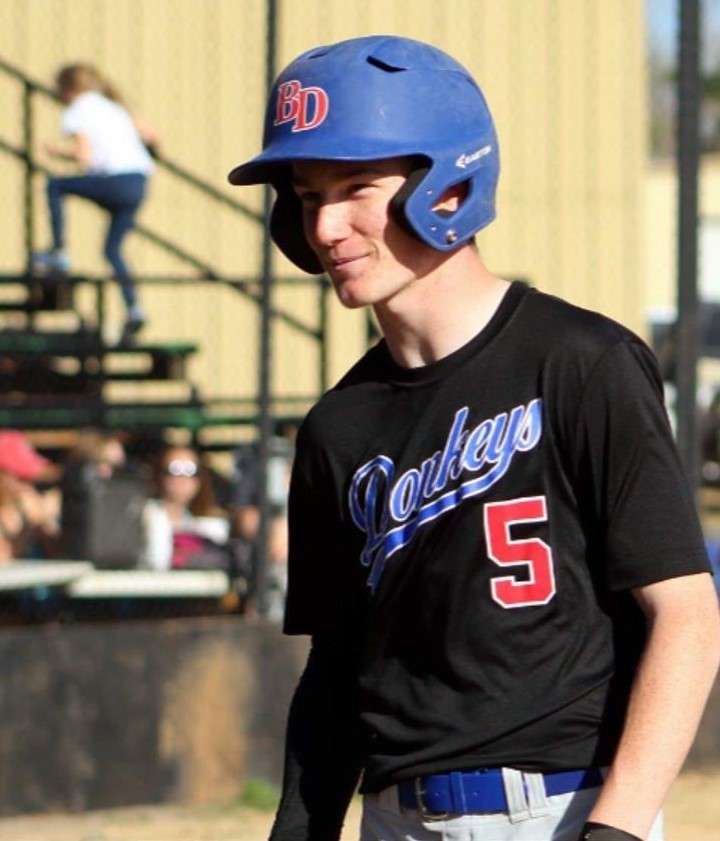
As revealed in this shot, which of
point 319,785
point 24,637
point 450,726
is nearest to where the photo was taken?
point 450,726

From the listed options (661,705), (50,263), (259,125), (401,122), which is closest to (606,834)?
(661,705)

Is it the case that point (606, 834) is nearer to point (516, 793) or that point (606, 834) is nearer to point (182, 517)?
point (516, 793)

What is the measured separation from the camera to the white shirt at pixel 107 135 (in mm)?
10430

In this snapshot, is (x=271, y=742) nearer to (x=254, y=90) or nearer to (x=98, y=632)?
(x=98, y=632)

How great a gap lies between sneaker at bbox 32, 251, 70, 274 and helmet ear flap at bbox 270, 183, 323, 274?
25.3 ft

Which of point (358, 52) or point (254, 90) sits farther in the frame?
point (254, 90)

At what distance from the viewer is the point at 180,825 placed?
7.13 metres

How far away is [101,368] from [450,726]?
8.04 meters

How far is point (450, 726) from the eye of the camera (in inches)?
102

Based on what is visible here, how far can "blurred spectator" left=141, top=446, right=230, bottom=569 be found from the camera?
8695 mm

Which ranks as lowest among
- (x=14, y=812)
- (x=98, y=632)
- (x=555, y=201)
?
(x=14, y=812)

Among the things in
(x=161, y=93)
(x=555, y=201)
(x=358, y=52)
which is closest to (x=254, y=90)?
(x=161, y=93)

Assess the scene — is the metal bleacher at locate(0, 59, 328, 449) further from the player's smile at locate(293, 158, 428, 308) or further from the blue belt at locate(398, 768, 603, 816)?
the blue belt at locate(398, 768, 603, 816)

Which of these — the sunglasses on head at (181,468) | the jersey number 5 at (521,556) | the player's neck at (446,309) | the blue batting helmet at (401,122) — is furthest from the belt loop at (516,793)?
Result: the sunglasses on head at (181,468)
